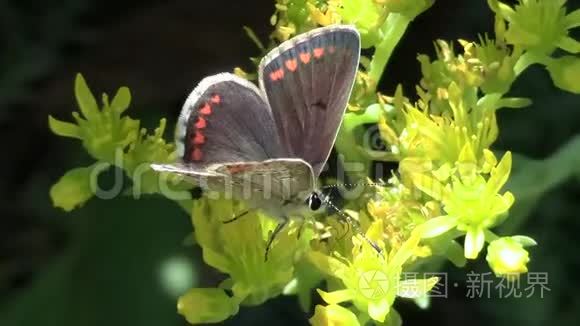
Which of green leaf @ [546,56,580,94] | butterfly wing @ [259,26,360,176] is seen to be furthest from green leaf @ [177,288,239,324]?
green leaf @ [546,56,580,94]

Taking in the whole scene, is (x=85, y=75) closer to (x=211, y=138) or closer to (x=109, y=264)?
(x=109, y=264)

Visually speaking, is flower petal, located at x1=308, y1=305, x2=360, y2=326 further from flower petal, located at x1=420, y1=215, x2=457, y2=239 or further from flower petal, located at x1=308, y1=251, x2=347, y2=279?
flower petal, located at x1=420, y1=215, x2=457, y2=239

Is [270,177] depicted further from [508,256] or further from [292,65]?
[508,256]

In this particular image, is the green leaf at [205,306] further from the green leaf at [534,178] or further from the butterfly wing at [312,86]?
the green leaf at [534,178]

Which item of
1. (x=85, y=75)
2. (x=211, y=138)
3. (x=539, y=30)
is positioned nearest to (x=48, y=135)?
(x=85, y=75)

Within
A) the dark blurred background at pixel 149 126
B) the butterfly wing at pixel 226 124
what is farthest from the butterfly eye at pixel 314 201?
the dark blurred background at pixel 149 126
